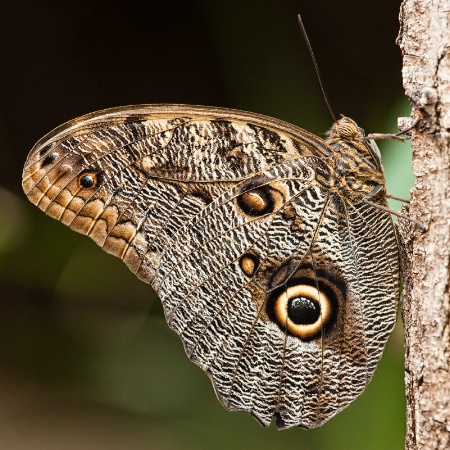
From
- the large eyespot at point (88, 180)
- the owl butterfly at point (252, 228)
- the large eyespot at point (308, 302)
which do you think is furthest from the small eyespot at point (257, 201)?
the large eyespot at point (88, 180)

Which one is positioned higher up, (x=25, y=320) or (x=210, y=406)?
(x=25, y=320)

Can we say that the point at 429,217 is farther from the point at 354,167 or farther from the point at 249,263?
the point at 249,263

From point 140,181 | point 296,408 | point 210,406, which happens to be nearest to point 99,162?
point 140,181

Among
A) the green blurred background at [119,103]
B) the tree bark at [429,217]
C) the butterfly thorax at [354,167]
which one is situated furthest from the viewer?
the green blurred background at [119,103]

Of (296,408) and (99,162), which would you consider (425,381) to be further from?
(99,162)

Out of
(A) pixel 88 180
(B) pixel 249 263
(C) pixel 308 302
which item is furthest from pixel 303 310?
(A) pixel 88 180

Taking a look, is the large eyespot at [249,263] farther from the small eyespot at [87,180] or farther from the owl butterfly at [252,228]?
the small eyespot at [87,180]
